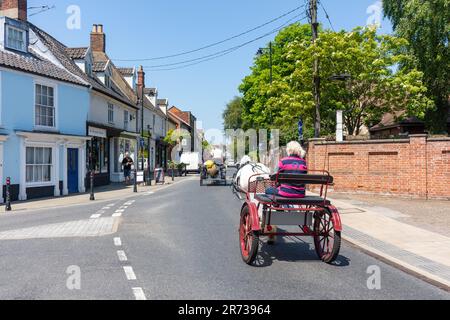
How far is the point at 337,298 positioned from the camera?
5203 millimetres

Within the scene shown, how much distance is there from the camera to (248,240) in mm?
7031

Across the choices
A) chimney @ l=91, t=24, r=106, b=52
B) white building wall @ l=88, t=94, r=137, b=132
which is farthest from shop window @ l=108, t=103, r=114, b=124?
chimney @ l=91, t=24, r=106, b=52

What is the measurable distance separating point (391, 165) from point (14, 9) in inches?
764

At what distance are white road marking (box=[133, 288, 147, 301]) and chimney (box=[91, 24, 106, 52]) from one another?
3645 cm

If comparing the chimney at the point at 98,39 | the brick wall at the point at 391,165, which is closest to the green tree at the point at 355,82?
the brick wall at the point at 391,165

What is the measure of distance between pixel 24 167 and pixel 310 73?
618 inches

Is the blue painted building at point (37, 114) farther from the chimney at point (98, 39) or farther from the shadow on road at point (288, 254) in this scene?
the chimney at point (98, 39)

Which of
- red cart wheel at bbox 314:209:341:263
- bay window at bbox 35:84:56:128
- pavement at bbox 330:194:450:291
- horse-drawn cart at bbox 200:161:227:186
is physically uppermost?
bay window at bbox 35:84:56:128

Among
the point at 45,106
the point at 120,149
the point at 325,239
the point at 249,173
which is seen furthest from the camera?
the point at 120,149

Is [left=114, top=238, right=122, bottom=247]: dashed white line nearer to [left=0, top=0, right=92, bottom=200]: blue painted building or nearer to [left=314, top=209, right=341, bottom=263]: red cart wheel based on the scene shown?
[left=314, top=209, right=341, bottom=263]: red cart wheel

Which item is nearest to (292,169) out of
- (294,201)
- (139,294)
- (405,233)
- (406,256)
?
(294,201)

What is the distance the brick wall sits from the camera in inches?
660

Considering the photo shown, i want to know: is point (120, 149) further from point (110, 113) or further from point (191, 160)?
point (191, 160)
